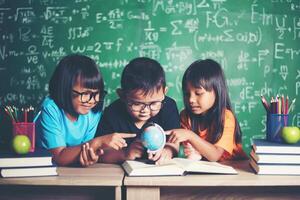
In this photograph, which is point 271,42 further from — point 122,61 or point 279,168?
point 279,168

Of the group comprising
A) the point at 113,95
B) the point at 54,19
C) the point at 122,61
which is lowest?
the point at 113,95

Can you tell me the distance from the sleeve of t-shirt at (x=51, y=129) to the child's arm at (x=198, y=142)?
56cm

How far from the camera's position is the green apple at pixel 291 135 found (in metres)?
1.74

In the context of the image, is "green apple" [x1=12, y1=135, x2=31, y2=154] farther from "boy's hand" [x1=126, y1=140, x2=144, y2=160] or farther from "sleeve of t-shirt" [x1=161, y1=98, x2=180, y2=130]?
"sleeve of t-shirt" [x1=161, y1=98, x2=180, y2=130]

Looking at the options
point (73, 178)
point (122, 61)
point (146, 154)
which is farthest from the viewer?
point (122, 61)

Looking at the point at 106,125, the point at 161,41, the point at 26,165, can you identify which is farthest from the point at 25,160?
the point at 161,41

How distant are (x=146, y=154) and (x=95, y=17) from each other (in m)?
2.30

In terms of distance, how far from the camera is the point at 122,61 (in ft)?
12.8

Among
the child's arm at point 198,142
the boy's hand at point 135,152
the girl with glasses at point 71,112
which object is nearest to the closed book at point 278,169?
the child's arm at point 198,142

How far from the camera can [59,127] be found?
2072 mm

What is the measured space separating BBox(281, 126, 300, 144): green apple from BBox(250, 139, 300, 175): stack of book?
0.05 metres

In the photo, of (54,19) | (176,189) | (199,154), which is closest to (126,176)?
(176,189)

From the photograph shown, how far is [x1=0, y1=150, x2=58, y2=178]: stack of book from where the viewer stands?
63.0 inches

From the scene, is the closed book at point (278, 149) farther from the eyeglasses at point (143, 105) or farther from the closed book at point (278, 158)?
the eyeglasses at point (143, 105)
